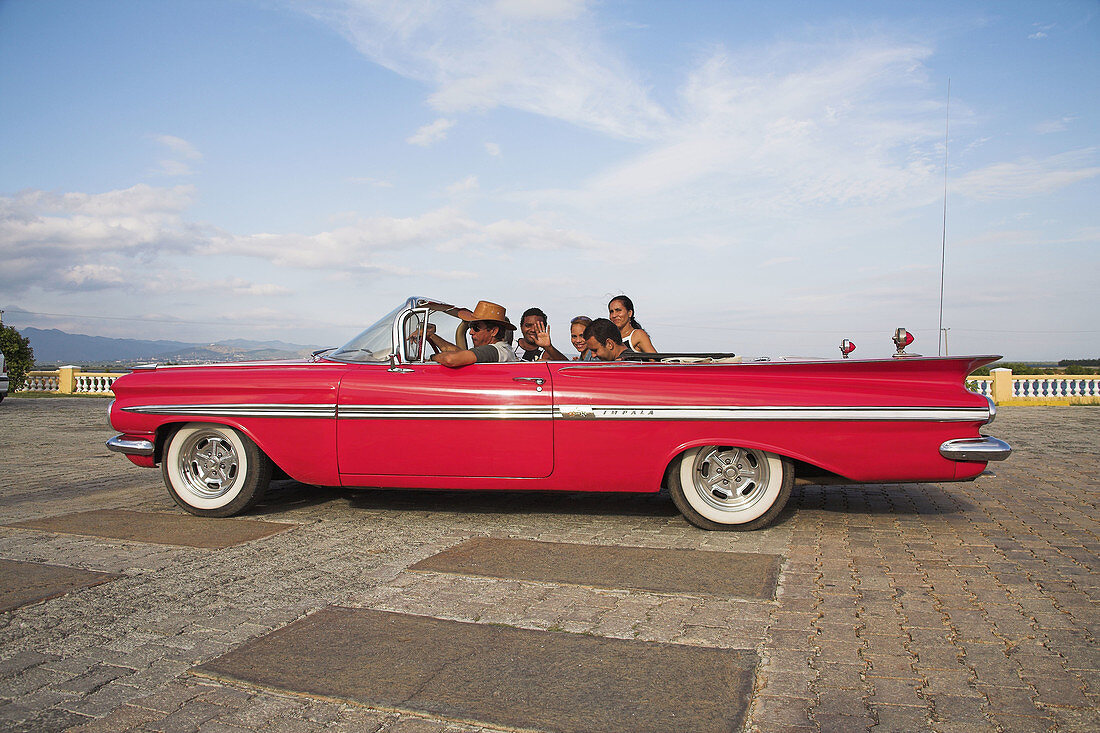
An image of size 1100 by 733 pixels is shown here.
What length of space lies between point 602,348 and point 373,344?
5.54 ft

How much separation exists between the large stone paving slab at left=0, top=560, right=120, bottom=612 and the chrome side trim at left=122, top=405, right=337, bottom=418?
142 cm

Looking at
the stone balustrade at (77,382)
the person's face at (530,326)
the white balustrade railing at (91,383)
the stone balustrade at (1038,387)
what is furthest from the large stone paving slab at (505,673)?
the white balustrade railing at (91,383)

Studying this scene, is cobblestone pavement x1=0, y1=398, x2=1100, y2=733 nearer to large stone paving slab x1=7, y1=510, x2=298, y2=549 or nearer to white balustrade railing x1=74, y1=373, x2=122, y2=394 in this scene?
large stone paving slab x1=7, y1=510, x2=298, y2=549

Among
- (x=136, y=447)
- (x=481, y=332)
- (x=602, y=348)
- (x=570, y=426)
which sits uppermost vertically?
(x=481, y=332)

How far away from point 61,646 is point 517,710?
1840 millimetres

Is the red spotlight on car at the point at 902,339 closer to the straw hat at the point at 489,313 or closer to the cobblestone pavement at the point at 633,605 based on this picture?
the cobblestone pavement at the point at 633,605

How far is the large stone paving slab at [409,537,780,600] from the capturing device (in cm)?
366

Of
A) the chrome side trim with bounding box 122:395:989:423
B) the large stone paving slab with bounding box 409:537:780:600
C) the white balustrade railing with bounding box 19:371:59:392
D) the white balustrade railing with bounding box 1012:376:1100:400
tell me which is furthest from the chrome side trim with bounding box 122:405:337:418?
the white balustrade railing with bounding box 19:371:59:392

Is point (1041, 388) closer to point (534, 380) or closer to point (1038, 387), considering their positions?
point (1038, 387)

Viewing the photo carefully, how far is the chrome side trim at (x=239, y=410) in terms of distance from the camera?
16.5 feet

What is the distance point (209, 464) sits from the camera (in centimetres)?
532

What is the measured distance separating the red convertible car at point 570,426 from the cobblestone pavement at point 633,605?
0.37 m

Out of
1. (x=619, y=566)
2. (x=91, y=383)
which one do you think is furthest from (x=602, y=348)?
(x=91, y=383)

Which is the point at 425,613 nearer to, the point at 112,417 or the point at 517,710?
the point at 517,710
